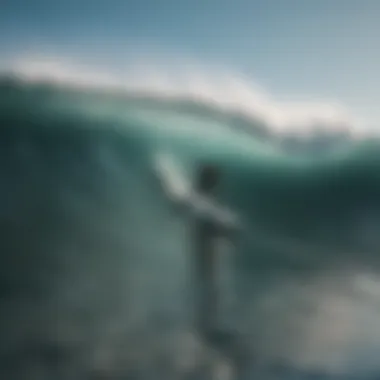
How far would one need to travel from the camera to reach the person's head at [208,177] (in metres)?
1.22

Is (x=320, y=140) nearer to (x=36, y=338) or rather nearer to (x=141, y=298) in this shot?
(x=141, y=298)

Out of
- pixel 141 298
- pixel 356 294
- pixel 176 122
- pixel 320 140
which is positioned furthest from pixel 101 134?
pixel 356 294

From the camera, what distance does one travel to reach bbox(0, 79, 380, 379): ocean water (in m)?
1.20

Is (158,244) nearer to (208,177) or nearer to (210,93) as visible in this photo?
(208,177)

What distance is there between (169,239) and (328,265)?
0.98 ft

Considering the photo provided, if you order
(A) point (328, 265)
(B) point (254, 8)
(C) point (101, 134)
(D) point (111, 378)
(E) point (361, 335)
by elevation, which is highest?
(B) point (254, 8)

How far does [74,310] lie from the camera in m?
1.20

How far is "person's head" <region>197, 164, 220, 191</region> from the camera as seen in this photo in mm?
1221

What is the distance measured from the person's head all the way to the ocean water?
0.01m

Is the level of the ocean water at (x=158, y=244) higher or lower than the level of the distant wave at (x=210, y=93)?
lower

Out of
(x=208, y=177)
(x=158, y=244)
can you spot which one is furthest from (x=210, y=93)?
(x=158, y=244)

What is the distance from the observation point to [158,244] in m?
1.21

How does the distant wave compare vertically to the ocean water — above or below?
above

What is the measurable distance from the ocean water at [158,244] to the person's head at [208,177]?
0.05 feet
